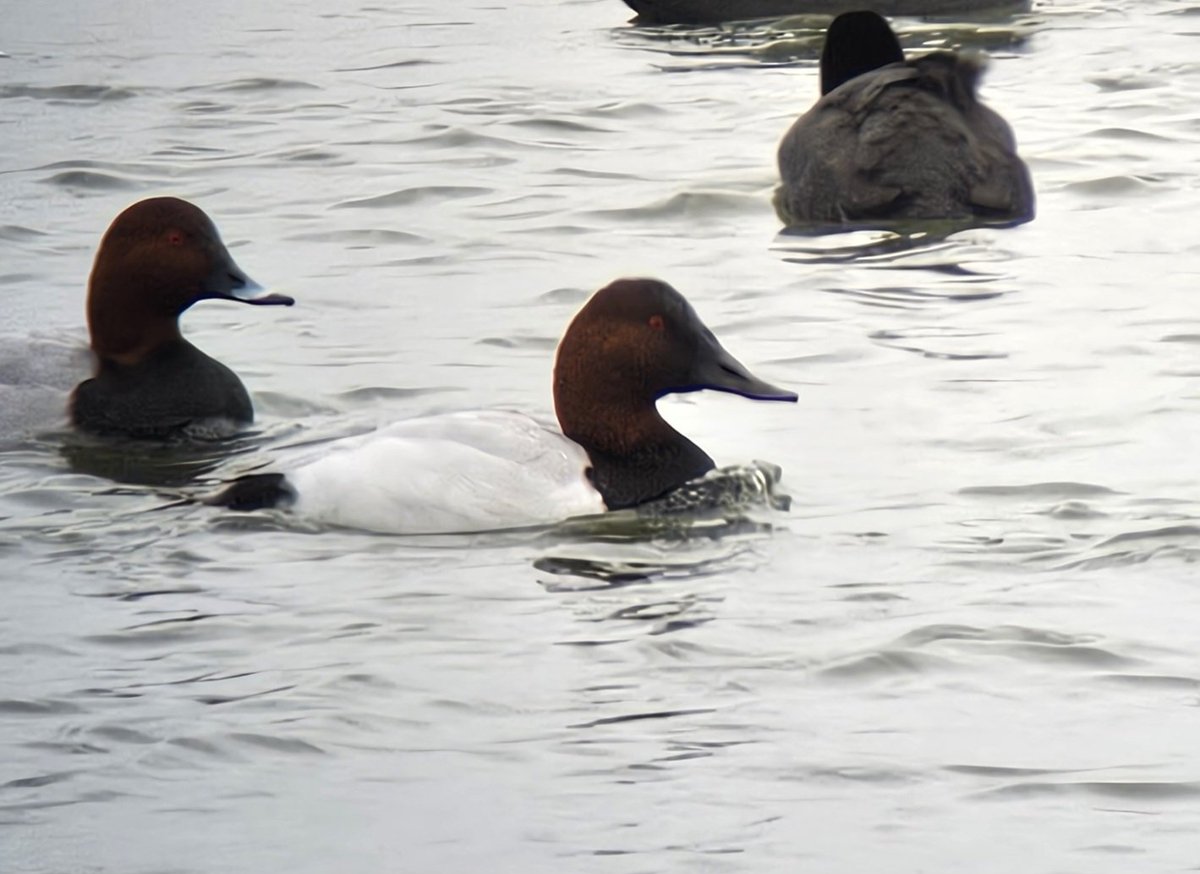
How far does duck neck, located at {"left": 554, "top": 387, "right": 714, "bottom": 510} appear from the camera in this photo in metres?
7.89

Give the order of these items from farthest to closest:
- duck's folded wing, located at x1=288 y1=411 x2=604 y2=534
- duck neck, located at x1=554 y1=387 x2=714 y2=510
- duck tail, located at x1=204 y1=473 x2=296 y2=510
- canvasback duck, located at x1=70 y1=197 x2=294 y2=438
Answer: canvasback duck, located at x1=70 y1=197 x2=294 y2=438 < duck neck, located at x1=554 y1=387 x2=714 y2=510 < duck tail, located at x1=204 y1=473 x2=296 y2=510 < duck's folded wing, located at x1=288 y1=411 x2=604 y2=534

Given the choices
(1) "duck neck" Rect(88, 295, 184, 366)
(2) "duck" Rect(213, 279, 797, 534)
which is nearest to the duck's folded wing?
(2) "duck" Rect(213, 279, 797, 534)

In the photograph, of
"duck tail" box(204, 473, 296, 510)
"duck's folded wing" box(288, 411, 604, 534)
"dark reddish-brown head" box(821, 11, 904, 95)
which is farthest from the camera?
"dark reddish-brown head" box(821, 11, 904, 95)

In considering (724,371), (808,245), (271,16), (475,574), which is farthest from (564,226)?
(271,16)

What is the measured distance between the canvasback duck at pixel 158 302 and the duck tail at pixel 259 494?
1.19 meters

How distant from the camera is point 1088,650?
6.37 m

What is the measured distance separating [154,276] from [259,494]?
1664mm

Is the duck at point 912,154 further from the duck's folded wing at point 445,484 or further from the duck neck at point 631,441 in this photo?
the duck's folded wing at point 445,484

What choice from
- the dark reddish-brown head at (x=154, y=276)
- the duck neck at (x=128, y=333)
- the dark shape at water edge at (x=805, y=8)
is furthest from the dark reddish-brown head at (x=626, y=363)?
the dark shape at water edge at (x=805, y=8)

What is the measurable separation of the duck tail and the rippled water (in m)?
0.10

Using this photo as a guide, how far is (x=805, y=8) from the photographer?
704 inches

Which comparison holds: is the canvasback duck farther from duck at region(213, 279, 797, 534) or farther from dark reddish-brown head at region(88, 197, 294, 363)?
duck at region(213, 279, 797, 534)

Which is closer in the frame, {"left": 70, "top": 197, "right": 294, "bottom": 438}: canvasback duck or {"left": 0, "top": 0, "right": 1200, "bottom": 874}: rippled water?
{"left": 0, "top": 0, "right": 1200, "bottom": 874}: rippled water

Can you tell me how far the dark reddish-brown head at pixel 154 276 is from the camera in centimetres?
908
